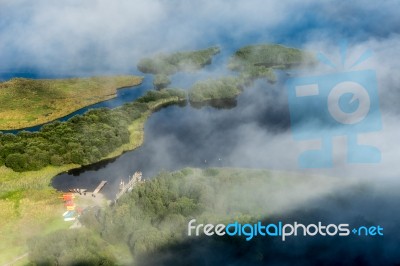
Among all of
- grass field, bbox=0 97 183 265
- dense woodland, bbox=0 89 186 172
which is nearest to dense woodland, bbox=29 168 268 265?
grass field, bbox=0 97 183 265

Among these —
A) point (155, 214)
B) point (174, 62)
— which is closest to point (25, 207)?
point (155, 214)

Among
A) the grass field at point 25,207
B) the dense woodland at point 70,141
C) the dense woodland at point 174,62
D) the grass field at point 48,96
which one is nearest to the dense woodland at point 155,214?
the grass field at point 25,207

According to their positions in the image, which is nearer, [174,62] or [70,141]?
[70,141]

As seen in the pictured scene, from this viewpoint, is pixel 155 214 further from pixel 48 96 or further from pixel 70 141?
pixel 48 96

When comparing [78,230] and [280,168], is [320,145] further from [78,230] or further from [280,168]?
[78,230]

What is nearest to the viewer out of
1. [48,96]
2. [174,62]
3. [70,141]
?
[70,141]

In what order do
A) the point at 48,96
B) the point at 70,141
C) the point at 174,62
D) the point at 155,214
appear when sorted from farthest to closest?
the point at 174,62
the point at 48,96
the point at 70,141
the point at 155,214

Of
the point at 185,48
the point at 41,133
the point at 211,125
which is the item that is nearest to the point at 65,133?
the point at 41,133
